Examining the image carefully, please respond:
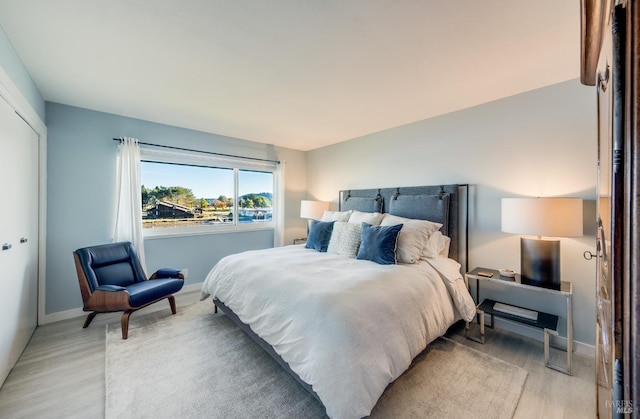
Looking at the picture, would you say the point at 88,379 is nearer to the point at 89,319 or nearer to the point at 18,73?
the point at 89,319

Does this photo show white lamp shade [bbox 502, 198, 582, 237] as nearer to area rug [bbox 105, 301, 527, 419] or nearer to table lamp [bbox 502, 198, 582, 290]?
table lamp [bbox 502, 198, 582, 290]

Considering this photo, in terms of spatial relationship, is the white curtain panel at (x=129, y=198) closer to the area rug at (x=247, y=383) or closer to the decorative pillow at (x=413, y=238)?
the area rug at (x=247, y=383)

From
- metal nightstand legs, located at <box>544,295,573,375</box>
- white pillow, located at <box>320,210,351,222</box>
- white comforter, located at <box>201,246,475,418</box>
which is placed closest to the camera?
white comforter, located at <box>201,246,475,418</box>

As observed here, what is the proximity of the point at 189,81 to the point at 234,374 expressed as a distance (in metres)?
2.52

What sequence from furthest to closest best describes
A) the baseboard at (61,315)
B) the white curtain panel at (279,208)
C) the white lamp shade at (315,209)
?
the white curtain panel at (279,208) → the white lamp shade at (315,209) → the baseboard at (61,315)

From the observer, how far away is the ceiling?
4.91 ft

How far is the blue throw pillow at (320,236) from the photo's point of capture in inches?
126

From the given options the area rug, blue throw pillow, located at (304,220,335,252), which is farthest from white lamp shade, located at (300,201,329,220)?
the area rug

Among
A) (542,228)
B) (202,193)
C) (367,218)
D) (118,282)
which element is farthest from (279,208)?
(542,228)

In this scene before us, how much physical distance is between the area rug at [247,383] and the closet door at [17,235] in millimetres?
655

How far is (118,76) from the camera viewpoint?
7.38 feet

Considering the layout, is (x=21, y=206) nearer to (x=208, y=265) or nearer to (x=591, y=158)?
(x=208, y=265)

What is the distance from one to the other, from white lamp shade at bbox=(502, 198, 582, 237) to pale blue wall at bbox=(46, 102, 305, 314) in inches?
161

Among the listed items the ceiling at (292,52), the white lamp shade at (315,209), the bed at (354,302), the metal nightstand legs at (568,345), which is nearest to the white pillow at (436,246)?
the bed at (354,302)
